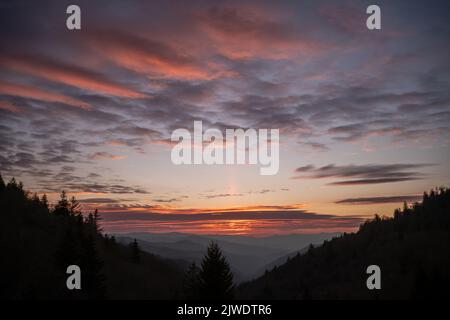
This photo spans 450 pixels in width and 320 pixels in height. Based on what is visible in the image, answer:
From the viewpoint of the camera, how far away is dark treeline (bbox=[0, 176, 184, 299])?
174 ft

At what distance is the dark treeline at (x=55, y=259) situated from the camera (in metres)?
53.1

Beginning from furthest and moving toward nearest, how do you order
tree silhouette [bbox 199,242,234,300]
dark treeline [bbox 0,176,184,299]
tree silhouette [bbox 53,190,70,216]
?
tree silhouette [bbox 53,190,70,216] → dark treeline [bbox 0,176,184,299] → tree silhouette [bbox 199,242,234,300]

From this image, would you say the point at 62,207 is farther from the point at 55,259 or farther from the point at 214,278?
the point at 214,278

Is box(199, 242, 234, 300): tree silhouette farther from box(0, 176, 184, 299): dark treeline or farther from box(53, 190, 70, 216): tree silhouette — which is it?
box(53, 190, 70, 216): tree silhouette

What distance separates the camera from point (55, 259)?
5850 cm

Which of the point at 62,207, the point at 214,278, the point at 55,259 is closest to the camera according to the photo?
the point at 214,278

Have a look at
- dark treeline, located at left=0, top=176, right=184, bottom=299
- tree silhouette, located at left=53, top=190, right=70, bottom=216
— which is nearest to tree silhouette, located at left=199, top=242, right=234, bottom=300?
dark treeline, located at left=0, top=176, right=184, bottom=299

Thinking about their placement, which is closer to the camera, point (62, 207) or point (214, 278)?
point (214, 278)

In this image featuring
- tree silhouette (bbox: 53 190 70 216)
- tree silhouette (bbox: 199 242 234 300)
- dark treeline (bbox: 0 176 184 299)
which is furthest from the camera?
tree silhouette (bbox: 53 190 70 216)

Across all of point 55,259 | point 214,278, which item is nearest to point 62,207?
point 55,259

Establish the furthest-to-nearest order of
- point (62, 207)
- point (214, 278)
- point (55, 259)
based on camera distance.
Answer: point (62, 207)
point (55, 259)
point (214, 278)

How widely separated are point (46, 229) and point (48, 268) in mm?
19278

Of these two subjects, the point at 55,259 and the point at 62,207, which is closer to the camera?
the point at 55,259
